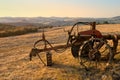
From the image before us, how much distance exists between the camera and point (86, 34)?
1150 cm

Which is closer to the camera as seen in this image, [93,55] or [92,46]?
[93,55]

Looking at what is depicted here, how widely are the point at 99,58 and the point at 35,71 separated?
3087 millimetres

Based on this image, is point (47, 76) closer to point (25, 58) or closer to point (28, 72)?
point (28, 72)

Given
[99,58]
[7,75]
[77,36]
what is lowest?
[7,75]

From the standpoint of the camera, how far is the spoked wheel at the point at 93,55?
10.8 meters

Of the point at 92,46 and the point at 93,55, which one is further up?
the point at 92,46

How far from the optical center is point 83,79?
10320mm

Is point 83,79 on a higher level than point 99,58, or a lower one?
lower

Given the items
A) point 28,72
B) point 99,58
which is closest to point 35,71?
point 28,72

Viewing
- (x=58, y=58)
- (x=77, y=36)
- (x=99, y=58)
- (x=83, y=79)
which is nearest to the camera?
(x=83, y=79)

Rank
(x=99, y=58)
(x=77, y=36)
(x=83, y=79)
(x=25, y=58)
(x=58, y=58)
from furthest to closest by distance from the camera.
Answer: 1. (x=25, y=58)
2. (x=58, y=58)
3. (x=77, y=36)
4. (x=99, y=58)
5. (x=83, y=79)

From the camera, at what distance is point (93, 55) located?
10.9 metres

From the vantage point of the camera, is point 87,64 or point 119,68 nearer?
point 119,68

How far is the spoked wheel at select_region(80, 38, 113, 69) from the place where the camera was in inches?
424
